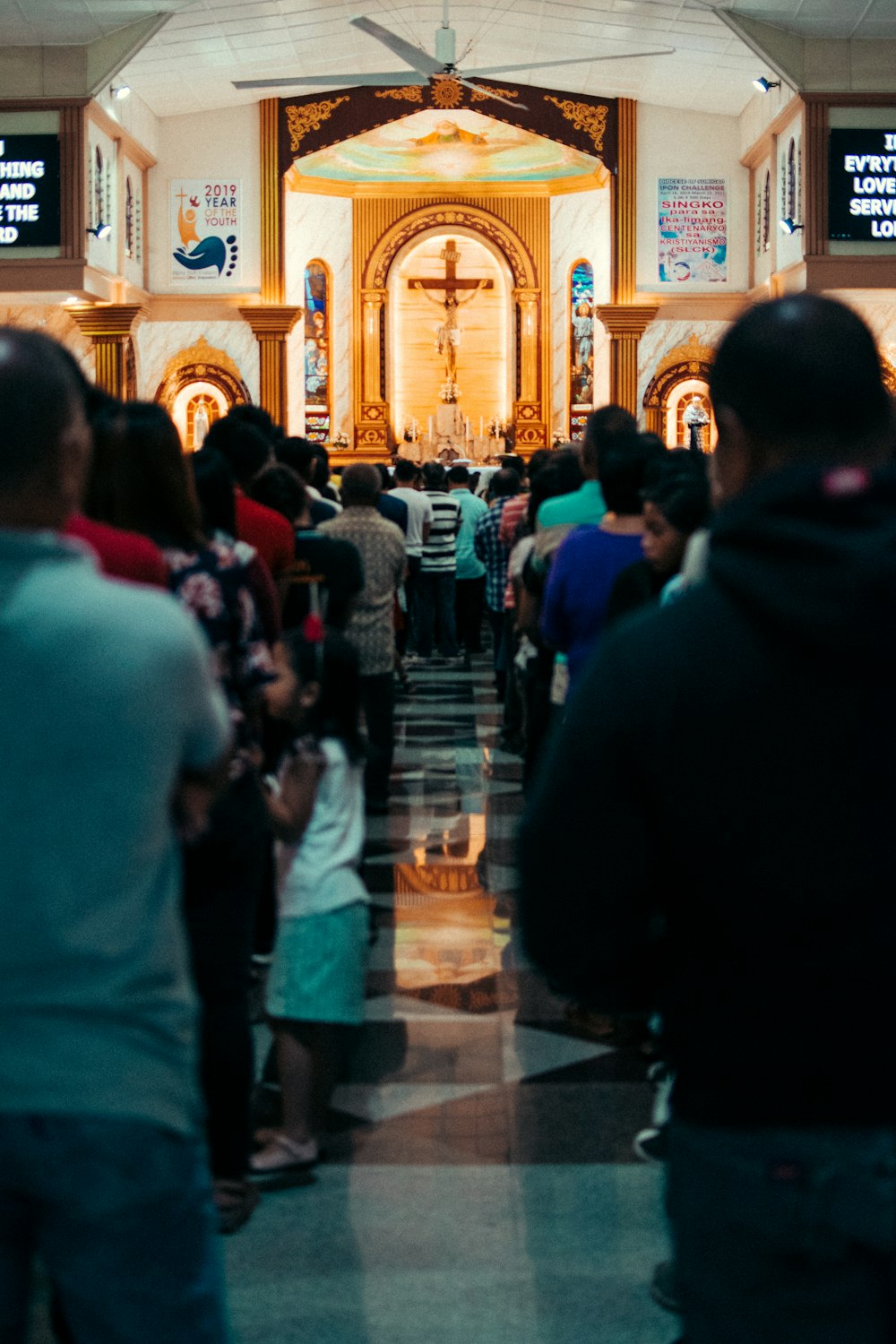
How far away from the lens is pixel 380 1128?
379cm

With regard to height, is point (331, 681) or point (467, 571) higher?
point (331, 681)

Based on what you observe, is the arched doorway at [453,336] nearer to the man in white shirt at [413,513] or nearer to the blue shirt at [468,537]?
the blue shirt at [468,537]

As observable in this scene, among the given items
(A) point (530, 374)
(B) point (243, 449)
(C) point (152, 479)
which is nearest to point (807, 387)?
(C) point (152, 479)

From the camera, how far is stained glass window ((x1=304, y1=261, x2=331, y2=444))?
70.4 feet

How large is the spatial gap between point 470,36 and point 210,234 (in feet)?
12.4

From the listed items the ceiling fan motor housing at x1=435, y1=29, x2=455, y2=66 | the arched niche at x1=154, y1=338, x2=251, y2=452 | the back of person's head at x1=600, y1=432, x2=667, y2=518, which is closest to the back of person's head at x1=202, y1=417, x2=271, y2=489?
the back of person's head at x1=600, y1=432, x2=667, y2=518

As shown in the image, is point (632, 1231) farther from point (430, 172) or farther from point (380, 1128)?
point (430, 172)

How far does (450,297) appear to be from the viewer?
22219 millimetres

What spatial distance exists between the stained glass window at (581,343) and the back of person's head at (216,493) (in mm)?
18198

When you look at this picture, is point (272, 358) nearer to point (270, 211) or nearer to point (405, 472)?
point (270, 211)

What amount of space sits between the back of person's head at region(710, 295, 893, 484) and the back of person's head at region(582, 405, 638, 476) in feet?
9.79

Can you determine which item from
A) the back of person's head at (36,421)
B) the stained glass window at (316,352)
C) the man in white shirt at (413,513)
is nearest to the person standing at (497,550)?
the man in white shirt at (413,513)

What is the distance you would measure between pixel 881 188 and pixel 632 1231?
1385cm

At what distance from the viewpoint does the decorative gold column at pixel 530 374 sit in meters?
21.5
